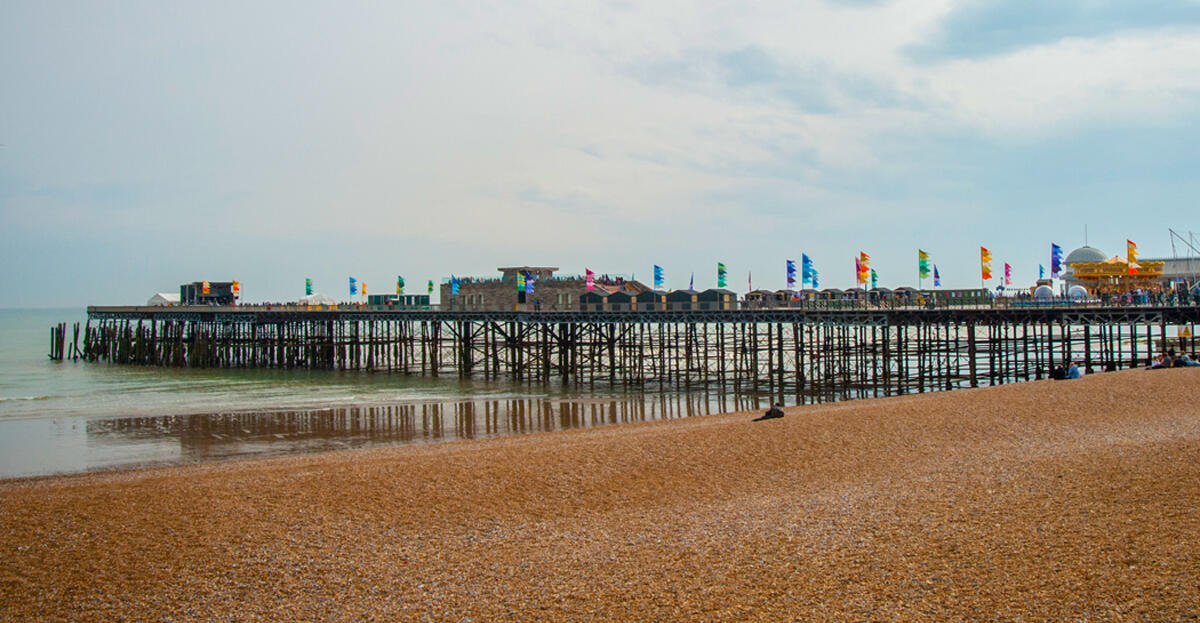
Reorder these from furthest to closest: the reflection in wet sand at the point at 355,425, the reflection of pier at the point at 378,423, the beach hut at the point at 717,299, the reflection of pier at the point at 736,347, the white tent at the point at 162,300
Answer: the white tent at the point at 162,300 < the beach hut at the point at 717,299 < the reflection of pier at the point at 736,347 < the reflection of pier at the point at 378,423 < the reflection in wet sand at the point at 355,425

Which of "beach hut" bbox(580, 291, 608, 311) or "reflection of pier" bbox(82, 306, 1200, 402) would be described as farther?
"beach hut" bbox(580, 291, 608, 311)

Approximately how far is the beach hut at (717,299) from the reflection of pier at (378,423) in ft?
26.6

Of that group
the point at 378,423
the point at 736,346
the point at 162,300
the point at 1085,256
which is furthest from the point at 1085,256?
the point at 162,300

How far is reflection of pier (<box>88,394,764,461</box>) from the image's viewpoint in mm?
25578

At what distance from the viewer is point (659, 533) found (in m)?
11.7

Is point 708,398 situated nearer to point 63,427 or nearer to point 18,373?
point 63,427

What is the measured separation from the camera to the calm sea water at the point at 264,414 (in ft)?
80.5

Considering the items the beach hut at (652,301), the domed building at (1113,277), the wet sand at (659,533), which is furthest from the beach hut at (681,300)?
the wet sand at (659,533)

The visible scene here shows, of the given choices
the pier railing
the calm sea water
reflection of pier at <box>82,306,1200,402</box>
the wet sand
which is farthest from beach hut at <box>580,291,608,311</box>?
the wet sand

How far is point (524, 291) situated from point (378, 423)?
91.9 ft

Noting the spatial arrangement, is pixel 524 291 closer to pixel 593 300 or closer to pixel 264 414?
pixel 593 300

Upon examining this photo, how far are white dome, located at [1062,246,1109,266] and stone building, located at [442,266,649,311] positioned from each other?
97.8 feet

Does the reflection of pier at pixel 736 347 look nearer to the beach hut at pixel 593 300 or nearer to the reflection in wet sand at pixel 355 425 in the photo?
the beach hut at pixel 593 300

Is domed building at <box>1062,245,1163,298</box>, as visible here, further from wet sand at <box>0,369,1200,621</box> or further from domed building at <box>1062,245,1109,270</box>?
wet sand at <box>0,369,1200,621</box>
